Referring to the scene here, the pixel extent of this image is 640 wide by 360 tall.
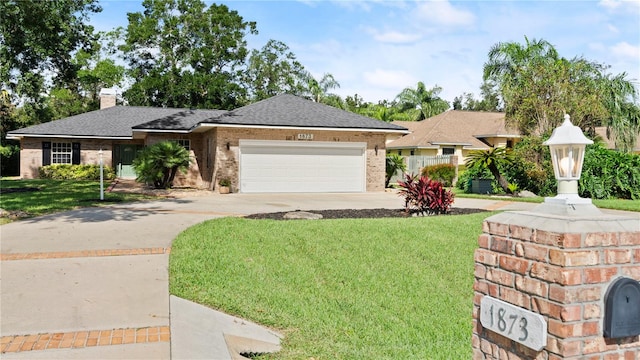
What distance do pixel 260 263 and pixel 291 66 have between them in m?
40.3

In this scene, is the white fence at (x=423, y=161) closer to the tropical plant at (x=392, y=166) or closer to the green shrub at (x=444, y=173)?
the green shrub at (x=444, y=173)

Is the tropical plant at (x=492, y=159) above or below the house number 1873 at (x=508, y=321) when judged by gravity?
above

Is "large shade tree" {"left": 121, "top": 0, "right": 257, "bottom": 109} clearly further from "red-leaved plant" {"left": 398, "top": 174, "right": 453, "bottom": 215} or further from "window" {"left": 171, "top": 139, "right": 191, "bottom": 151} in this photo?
"red-leaved plant" {"left": 398, "top": 174, "right": 453, "bottom": 215}

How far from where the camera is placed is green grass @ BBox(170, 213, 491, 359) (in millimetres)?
4980

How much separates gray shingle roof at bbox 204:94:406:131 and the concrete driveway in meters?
11.3

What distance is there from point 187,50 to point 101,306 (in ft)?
124

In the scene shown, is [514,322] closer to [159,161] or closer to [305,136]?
[305,136]

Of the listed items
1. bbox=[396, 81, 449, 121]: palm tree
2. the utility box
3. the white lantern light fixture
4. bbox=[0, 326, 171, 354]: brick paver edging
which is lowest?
bbox=[0, 326, 171, 354]: brick paver edging

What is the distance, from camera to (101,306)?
531 centimetres

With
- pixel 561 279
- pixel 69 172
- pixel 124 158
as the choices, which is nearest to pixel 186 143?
pixel 124 158

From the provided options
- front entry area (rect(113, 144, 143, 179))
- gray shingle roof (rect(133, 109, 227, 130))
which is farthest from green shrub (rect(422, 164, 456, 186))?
front entry area (rect(113, 144, 143, 179))

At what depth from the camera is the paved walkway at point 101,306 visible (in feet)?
14.0

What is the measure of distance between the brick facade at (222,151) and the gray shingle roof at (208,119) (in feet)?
1.57

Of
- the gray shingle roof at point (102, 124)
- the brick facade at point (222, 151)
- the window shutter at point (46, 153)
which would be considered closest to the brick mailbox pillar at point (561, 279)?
the brick facade at point (222, 151)
